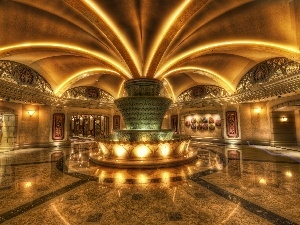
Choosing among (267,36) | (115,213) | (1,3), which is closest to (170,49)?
(267,36)

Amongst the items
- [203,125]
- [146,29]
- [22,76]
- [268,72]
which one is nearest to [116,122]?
[203,125]

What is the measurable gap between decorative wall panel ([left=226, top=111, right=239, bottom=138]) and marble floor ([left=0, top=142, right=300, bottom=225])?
8.07 meters

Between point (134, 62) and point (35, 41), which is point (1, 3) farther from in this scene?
point (134, 62)

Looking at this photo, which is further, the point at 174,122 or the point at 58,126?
the point at 174,122

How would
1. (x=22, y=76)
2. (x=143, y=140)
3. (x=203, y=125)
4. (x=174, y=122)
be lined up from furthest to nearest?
(x=174, y=122)
(x=203, y=125)
(x=22, y=76)
(x=143, y=140)

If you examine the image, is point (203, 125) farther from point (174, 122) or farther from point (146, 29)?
point (146, 29)

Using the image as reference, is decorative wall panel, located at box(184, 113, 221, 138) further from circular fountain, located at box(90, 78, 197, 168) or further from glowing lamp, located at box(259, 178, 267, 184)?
glowing lamp, located at box(259, 178, 267, 184)

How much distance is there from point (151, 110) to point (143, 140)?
5.78 feet

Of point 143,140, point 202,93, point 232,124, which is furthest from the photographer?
point 202,93

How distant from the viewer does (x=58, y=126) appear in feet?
44.3

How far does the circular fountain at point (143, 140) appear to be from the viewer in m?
6.05

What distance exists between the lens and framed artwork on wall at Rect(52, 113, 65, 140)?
13.3 meters

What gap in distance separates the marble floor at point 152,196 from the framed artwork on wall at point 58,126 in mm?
8418

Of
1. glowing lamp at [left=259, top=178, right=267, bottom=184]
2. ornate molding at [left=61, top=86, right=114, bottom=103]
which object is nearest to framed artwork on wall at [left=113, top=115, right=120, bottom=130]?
ornate molding at [left=61, top=86, right=114, bottom=103]
